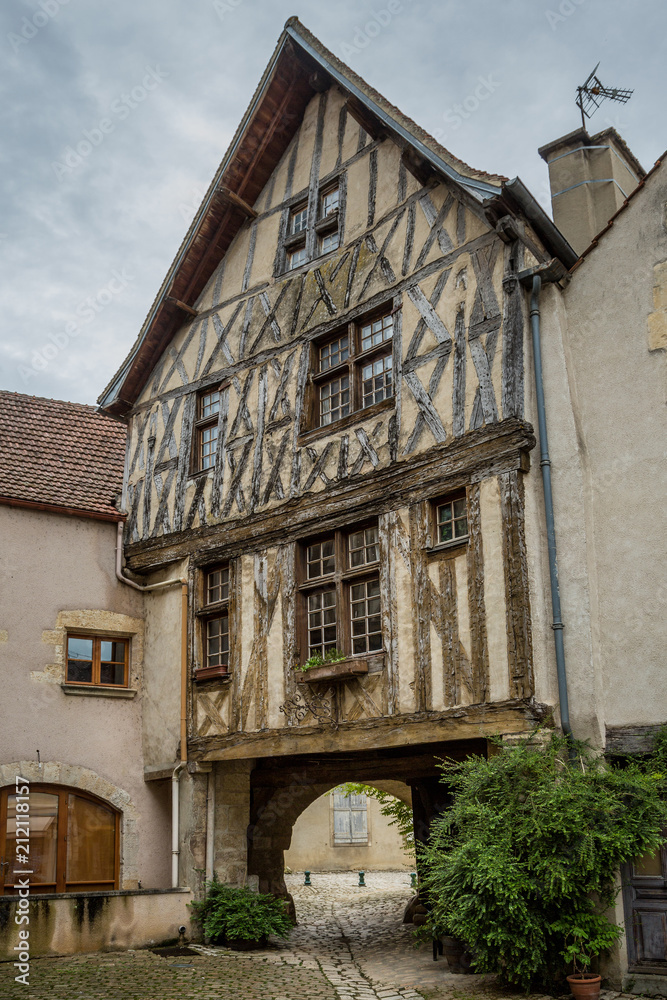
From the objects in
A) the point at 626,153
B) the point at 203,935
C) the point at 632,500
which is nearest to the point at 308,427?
the point at 632,500

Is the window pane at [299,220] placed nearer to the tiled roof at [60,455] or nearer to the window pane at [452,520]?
the tiled roof at [60,455]

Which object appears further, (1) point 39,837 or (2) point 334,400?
(1) point 39,837

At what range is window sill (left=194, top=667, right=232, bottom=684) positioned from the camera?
10.6m

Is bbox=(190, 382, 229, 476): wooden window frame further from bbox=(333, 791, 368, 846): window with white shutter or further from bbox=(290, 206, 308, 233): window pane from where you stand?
bbox=(333, 791, 368, 846): window with white shutter

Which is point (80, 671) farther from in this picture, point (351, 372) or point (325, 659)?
point (351, 372)

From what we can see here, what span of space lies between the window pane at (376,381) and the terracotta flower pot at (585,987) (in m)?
5.45

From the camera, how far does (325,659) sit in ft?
31.2

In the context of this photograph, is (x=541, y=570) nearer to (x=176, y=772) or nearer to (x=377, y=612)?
(x=377, y=612)

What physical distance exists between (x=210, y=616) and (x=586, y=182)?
6.36m

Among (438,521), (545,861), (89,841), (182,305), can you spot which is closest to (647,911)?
(545,861)

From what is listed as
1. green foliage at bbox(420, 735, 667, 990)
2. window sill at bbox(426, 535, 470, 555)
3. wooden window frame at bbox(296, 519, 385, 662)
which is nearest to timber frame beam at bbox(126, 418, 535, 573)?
wooden window frame at bbox(296, 519, 385, 662)

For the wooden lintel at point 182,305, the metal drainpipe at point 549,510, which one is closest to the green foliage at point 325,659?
the metal drainpipe at point 549,510

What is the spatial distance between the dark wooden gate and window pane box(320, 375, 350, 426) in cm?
515

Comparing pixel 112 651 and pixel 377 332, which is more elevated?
pixel 377 332
